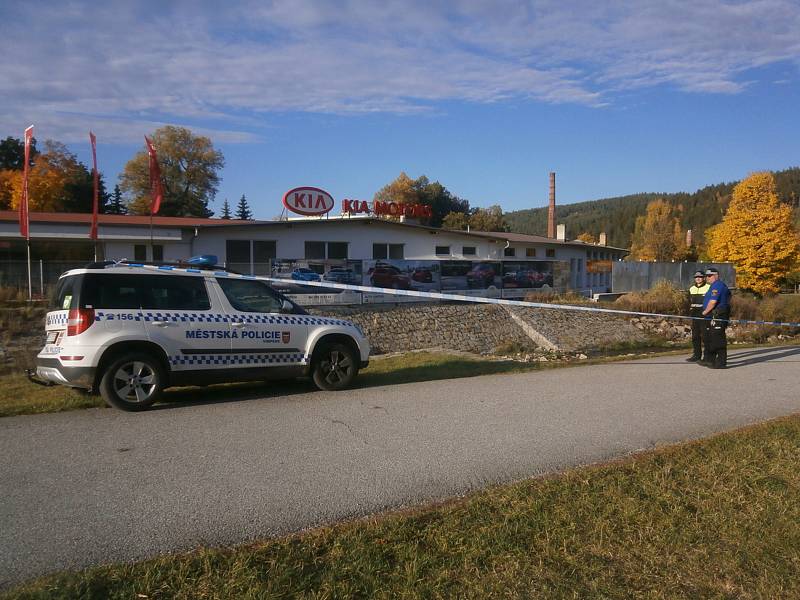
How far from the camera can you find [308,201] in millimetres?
35469

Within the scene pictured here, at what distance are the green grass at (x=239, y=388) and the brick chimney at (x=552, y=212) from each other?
172 feet

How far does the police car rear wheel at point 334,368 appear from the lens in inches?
361

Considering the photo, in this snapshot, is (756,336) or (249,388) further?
(756,336)

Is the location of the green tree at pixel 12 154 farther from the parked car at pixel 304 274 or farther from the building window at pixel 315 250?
the parked car at pixel 304 274

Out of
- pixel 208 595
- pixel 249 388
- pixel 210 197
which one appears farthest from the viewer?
pixel 210 197

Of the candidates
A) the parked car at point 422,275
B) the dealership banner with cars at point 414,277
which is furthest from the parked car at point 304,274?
the parked car at point 422,275

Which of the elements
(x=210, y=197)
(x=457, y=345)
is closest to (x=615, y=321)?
(x=457, y=345)

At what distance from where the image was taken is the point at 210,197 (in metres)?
66.2

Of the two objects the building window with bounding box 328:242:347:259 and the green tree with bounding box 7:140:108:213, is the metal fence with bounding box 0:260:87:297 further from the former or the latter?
the green tree with bounding box 7:140:108:213

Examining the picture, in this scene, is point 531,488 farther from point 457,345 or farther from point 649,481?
point 457,345

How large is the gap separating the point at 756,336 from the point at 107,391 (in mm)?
22955

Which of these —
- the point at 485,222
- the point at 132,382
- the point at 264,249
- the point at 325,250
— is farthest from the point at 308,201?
the point at 485,222

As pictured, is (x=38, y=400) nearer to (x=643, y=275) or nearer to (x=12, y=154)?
(x=643, y=275)

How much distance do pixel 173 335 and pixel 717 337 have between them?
9115 mm
